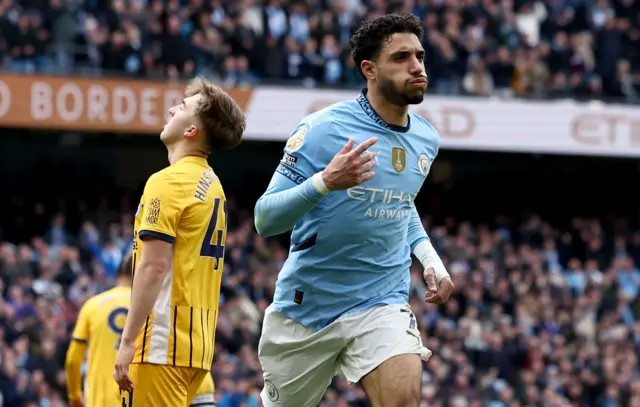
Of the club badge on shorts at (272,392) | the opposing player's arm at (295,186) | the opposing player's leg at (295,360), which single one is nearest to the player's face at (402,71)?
the opposing player's arm at (295,186)

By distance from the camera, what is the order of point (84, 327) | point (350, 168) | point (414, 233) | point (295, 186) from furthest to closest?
point (84, 327), point (414, 233), point (295, 186), point (350, 168)

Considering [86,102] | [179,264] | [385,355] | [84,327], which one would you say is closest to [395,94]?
[385,355]

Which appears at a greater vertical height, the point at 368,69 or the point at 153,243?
the point at 368,69

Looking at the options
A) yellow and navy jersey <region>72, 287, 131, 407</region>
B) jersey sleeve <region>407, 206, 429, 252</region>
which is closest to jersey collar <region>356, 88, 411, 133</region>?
jersey sleeve <region>407, 206, 429, 252</region>

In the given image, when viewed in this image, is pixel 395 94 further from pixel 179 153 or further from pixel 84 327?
pixel 84 327

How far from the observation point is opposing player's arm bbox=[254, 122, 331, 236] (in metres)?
5.65

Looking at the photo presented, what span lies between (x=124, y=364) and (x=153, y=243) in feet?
1.72

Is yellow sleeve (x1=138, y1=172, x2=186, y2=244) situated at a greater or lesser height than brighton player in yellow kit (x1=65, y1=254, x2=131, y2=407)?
greater

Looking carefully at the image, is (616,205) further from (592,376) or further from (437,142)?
(437,142)

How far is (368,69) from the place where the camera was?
635 cm

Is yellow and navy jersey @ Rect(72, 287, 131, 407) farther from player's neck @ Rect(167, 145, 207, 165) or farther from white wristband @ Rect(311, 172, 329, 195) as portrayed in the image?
white wristband @ Rect(311, 172, 329, 195)

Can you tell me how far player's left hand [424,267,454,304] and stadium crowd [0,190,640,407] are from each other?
28.2ft

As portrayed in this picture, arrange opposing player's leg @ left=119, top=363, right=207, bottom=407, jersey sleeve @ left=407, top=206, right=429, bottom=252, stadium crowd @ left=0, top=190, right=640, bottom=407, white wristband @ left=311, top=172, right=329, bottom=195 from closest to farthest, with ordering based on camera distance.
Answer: white wristband @ left=311, top=172, right=329, bottom=195
opposing player's leg @ left=119, top=363, right=207, bottom=407
jersey sleeve @ left=407, top=206, right=429, bottom=252
stadium crowd @ left=0, top=190, right=640, bottom=407

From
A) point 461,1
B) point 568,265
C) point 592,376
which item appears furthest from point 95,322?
point 461,1
